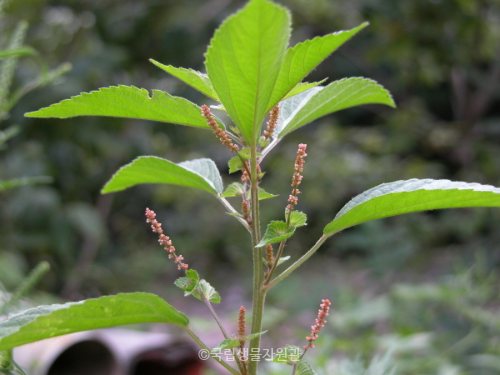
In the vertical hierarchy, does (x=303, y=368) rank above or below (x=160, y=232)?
below

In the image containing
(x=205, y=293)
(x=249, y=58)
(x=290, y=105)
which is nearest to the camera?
(x=249, y=58)

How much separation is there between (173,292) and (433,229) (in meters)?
2.21

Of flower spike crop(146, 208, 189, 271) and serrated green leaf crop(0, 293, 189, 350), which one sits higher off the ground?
flower spike crop(146, 208, 189, 271)

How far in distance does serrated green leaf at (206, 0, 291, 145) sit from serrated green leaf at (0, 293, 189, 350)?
18 cm

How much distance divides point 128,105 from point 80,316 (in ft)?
0.63

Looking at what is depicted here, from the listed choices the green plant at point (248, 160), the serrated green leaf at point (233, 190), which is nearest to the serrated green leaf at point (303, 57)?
the green plant at point (248, 160)

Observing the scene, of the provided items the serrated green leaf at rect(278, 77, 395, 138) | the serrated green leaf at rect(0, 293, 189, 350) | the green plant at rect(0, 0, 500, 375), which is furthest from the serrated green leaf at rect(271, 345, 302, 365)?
the serrated green leaf at rect(278, 77, 395, 138)

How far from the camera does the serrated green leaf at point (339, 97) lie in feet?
1.47

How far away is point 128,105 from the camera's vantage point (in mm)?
435

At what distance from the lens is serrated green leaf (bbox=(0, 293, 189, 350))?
0.35 meters

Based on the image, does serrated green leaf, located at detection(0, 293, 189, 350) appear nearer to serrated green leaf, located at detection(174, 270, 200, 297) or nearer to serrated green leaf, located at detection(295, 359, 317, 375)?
serrated green leaf, located at detection(174, 270, 200, 297)

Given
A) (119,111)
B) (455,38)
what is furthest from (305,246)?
(119,111)

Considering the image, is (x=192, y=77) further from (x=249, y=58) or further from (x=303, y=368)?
(x=303, y=368)

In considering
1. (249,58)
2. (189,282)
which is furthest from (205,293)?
(249,58)
